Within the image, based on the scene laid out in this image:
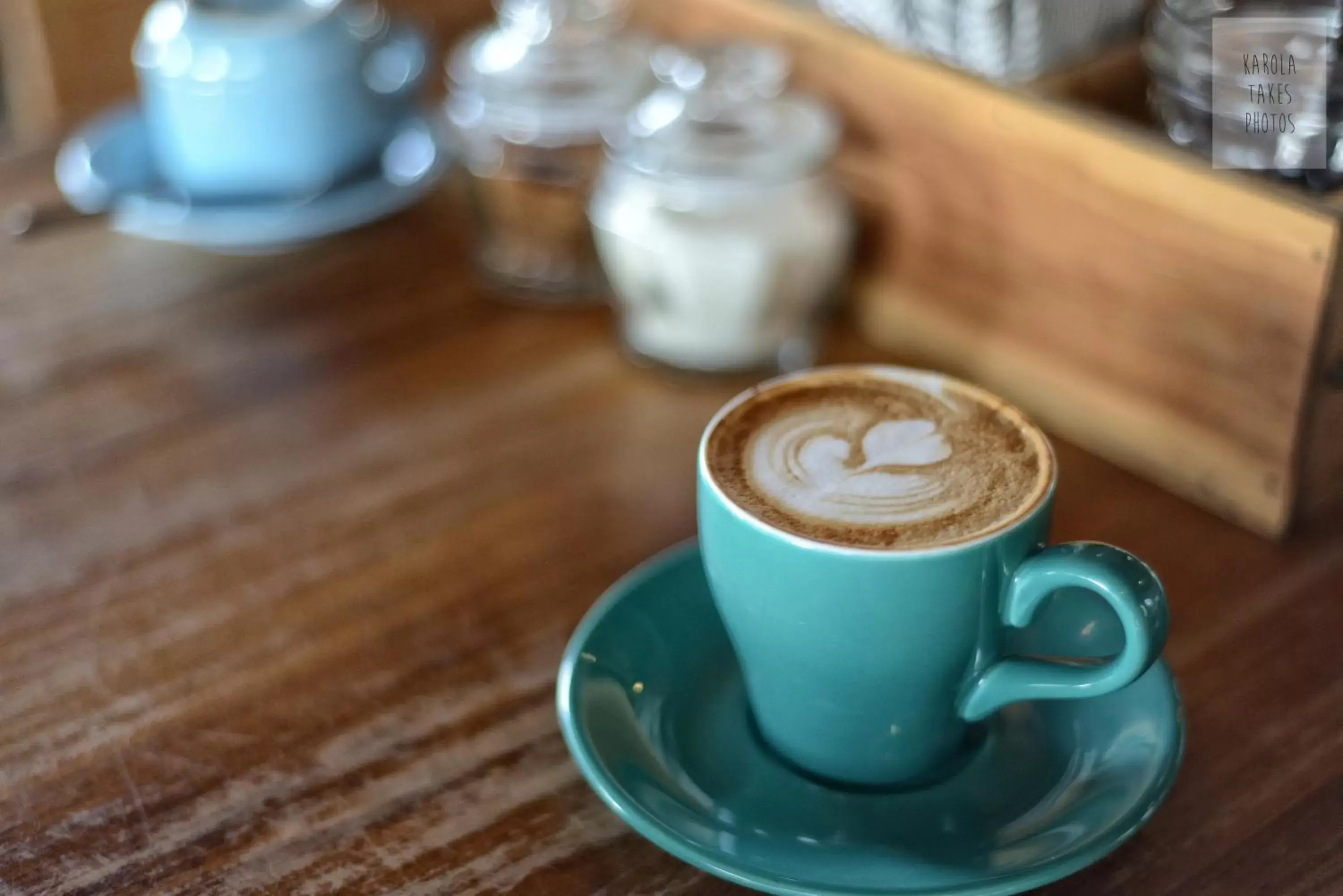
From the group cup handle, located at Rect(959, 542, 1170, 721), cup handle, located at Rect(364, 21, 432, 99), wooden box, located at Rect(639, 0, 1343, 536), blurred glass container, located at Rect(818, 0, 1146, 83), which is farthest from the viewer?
cup handle, located at Rect(364, 21, 432, 99)

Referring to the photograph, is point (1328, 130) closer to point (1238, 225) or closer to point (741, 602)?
point (1238, 225)

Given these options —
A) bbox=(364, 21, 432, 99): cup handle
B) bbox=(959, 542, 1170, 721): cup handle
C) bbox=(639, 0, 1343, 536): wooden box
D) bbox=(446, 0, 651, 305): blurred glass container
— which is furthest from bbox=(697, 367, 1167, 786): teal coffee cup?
bbox=(364, 21, 432, 99): cup handle

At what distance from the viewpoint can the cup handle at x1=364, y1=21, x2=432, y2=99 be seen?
804 mm

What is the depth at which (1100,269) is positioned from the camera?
2.02 feet

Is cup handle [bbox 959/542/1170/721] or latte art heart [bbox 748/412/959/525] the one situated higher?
latte art heart [bbox 748/412/959/525]

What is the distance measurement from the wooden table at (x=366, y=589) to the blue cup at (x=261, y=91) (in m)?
0.05

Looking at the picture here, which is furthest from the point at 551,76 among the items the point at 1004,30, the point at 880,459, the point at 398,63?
the point at 880,459

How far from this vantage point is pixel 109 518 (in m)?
0.60

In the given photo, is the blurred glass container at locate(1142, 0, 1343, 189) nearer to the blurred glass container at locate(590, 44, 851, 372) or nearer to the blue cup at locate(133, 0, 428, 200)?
the blurred glass container at locate(590, 44, 851, 372)

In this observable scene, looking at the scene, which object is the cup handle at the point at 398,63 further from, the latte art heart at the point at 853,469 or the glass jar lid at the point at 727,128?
the latte art heart at the point at 853,469

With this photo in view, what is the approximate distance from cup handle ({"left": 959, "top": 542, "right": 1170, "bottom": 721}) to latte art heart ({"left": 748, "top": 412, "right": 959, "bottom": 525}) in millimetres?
34

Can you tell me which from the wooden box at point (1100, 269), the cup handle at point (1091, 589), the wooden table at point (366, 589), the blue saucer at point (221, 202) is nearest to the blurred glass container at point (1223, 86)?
the wooden box at point (1100, 269)

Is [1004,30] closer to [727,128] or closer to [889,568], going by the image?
[727,128]

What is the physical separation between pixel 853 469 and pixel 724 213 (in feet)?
0.86
